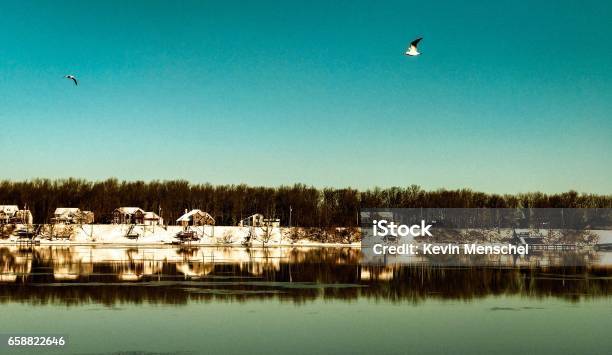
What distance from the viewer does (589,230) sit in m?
97.4

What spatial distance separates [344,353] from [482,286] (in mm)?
18112

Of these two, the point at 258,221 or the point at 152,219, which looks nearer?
the point at 152,219

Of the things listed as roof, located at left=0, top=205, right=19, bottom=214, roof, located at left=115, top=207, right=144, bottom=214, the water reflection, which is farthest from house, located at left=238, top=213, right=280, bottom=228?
the water reflection

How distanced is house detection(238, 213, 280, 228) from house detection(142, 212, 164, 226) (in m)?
12.6

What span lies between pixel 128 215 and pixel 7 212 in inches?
681

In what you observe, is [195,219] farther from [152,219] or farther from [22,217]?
[22,217]

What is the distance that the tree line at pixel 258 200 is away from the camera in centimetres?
10931

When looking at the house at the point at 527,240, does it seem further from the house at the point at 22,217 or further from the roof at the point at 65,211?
the house at the point at 22,217

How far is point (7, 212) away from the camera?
100688mm

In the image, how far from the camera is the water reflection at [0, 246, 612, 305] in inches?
1125

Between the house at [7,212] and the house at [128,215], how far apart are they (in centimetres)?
1447

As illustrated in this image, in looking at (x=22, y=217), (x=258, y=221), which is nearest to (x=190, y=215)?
(x=258, y=221)

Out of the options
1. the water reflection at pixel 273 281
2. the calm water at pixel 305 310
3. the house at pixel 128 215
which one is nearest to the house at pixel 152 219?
the house at pixel 128 215

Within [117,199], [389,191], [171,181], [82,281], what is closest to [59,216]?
[117,199]
